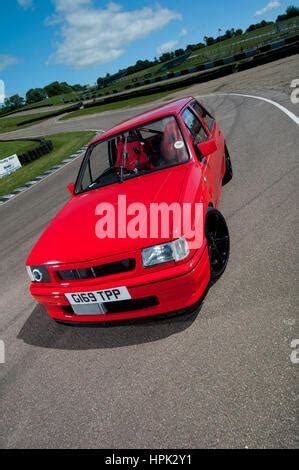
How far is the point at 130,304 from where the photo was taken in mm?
2633

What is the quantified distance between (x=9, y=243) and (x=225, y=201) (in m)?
3.79

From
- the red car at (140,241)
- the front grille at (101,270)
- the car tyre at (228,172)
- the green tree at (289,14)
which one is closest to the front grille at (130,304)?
the red car at (140,241)

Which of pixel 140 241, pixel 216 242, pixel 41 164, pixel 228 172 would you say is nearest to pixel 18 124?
pixel 41 164

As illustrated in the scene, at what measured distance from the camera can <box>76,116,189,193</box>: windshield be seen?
3480mm

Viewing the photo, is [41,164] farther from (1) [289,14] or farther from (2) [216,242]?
(1) [289,14]

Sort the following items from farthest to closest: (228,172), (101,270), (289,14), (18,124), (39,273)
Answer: (289,14)
(18,124)
(228,172)
(39,273)
(101,270)

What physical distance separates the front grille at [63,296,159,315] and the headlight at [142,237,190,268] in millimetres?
286

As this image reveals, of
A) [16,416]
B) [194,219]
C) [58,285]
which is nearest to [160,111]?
[194,219]

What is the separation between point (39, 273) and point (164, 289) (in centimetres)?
110

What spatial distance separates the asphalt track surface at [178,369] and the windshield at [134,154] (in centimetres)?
122

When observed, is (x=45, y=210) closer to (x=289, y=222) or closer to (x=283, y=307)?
(x=289, y=222)

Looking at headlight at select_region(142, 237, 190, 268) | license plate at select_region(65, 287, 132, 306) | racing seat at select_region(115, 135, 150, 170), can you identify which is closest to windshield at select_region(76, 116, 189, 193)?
racing seat at select_region(115, 135, 150, 170)

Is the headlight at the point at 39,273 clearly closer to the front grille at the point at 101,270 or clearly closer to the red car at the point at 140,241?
the red car at the point at 140,241

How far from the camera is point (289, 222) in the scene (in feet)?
12.4
